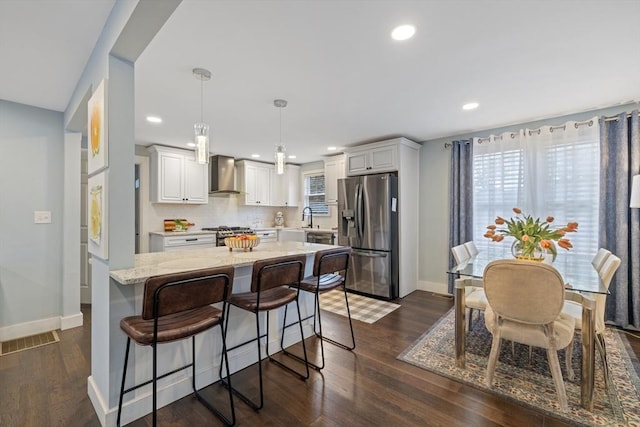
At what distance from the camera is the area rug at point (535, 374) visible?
5.89 ft

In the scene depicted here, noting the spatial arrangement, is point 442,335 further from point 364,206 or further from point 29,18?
point 29,18

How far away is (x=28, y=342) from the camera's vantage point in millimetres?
2779

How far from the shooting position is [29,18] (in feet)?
5.48

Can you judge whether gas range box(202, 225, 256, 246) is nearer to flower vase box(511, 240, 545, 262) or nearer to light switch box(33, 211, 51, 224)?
light switch box(33, 211, 51, 224)

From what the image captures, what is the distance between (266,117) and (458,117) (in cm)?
234

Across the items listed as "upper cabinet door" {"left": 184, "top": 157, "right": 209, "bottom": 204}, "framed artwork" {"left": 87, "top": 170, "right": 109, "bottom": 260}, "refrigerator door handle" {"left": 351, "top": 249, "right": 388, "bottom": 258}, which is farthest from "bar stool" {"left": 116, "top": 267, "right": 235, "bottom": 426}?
"upper cabinet door" {"left": 184, "top": 157, "right": 209, "bottom": 204}

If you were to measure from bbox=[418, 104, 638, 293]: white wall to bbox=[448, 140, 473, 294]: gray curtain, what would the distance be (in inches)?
5.1

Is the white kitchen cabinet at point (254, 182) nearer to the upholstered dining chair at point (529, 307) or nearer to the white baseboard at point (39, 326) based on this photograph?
the white baseboard at point (39, 326)

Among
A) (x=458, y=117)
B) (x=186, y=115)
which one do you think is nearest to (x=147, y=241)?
(x=186, y=115)

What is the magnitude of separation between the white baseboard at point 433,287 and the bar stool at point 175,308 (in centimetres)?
360

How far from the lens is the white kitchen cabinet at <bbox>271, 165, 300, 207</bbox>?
20.3ft

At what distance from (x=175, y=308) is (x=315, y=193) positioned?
16.2 feet

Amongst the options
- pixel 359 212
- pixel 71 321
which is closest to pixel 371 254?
pixel 359 212

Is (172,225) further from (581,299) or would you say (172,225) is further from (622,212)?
(622,212)
